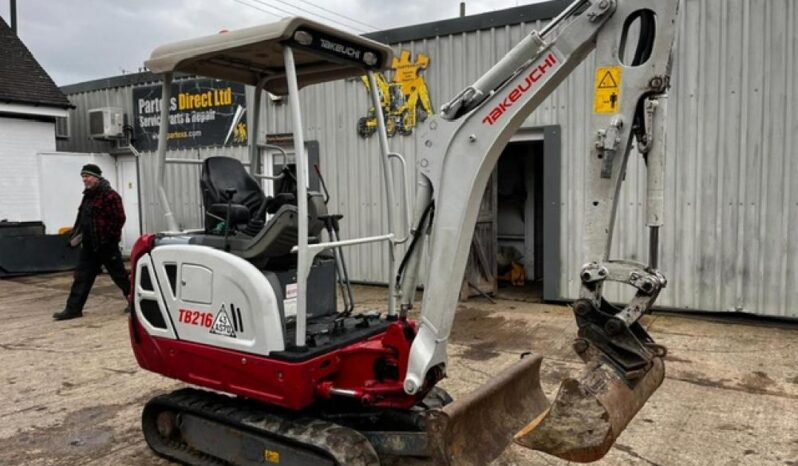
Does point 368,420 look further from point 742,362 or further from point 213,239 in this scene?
point 742,362

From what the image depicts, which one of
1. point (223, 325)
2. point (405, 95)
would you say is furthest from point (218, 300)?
point (405, 95)

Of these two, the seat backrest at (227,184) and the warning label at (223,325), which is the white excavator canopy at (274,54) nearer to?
the seat backrest at (227,184)

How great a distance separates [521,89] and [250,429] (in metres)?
2.41

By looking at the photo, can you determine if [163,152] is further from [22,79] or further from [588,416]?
[22,79]

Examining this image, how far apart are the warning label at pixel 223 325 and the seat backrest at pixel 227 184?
909 millimetres

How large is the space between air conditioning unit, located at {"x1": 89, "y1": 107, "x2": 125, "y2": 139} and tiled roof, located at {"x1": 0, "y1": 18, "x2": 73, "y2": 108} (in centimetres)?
115

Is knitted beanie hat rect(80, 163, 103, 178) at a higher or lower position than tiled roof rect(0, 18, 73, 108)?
lower

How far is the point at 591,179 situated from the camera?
2963 mm

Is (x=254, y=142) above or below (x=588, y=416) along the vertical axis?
above

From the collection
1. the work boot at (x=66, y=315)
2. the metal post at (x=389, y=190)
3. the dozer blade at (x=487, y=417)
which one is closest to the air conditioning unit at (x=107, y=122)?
the work boot at (x=66, y=315)

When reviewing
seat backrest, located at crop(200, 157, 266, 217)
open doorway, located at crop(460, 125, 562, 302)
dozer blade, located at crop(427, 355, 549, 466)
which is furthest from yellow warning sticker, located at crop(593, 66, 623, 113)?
open doorway, located at crop(460, 125, 562, 302)

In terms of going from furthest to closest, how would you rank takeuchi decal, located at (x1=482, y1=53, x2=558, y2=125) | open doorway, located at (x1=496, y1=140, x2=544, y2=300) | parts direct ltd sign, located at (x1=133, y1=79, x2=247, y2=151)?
parts direct ltd sign, located at (x1=133, y1=79, x2=247, y2=151) → open doorway, located at (x1=496, y1=140, x2=544, y2=300) → takeuchi decal, located at (x1=482, y1=53, x2=558, y2=125)

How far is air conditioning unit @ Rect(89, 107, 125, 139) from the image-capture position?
13.1 m

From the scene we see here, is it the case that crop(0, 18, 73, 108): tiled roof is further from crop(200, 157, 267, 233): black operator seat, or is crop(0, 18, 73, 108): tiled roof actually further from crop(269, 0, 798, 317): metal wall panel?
crop(200, 157, 267, 233): black operator seat
